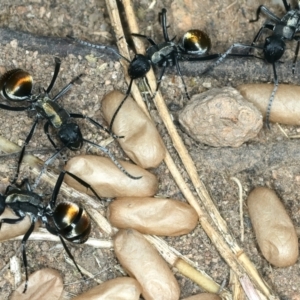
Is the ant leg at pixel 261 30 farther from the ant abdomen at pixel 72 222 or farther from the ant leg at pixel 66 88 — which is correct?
the ant abdomen at pixel 72 222

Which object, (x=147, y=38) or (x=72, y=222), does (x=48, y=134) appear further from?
(x=147, y=38)

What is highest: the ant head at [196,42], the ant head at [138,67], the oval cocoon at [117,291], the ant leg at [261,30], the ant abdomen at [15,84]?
the ant abdomen at [15,84]

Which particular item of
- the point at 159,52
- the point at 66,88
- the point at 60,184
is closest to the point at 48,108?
the point at 66,88

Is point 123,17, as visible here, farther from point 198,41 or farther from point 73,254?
point 73,254

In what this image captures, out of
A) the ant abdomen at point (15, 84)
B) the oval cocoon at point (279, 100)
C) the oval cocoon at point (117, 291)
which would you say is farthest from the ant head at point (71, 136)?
the oval cocoon at point (279, 100)

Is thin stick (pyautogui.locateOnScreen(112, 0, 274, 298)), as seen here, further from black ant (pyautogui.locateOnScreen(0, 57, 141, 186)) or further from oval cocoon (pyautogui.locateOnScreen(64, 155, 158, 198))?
black ant (pyautogui.locateOnScreen(0, 57, 141, 186))

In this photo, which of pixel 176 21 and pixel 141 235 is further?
pixel 176 21

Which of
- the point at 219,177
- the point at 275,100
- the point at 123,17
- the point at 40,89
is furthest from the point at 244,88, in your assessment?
the point at 40,89
